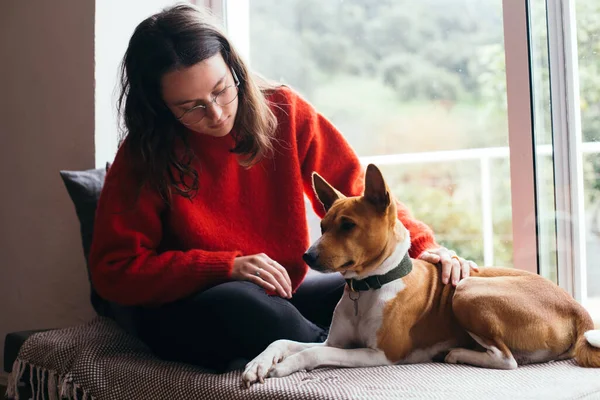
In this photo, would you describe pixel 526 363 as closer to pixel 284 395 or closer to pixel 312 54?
pixel 284 395

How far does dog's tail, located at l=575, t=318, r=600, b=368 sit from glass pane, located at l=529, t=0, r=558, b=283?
0.48 m

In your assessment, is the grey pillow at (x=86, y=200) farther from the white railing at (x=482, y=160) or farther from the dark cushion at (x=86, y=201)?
the white railing at (x=482, y=160)

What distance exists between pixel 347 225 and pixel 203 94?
482mm

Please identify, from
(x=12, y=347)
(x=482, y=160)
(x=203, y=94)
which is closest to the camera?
(x=203, y=94)

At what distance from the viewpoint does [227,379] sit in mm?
1305

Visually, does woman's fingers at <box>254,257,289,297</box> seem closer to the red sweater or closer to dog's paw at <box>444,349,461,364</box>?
the red sweater

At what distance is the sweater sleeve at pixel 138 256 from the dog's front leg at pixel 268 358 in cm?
21

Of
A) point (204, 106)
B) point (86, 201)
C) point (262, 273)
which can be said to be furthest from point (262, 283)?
point (86, 201)

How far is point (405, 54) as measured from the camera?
2711mm

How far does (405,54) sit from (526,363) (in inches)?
63.8

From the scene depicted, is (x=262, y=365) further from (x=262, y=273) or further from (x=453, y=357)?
(x=453, y=357)

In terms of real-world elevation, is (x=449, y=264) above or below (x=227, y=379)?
above

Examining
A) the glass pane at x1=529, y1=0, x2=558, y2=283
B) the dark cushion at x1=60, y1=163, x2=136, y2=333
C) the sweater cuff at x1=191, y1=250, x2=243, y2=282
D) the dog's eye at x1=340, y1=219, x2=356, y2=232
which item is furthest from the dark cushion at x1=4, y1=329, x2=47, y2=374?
the glass pane at x1=529, y1=0, x2=558, y2=283

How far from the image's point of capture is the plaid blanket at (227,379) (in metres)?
1.16
